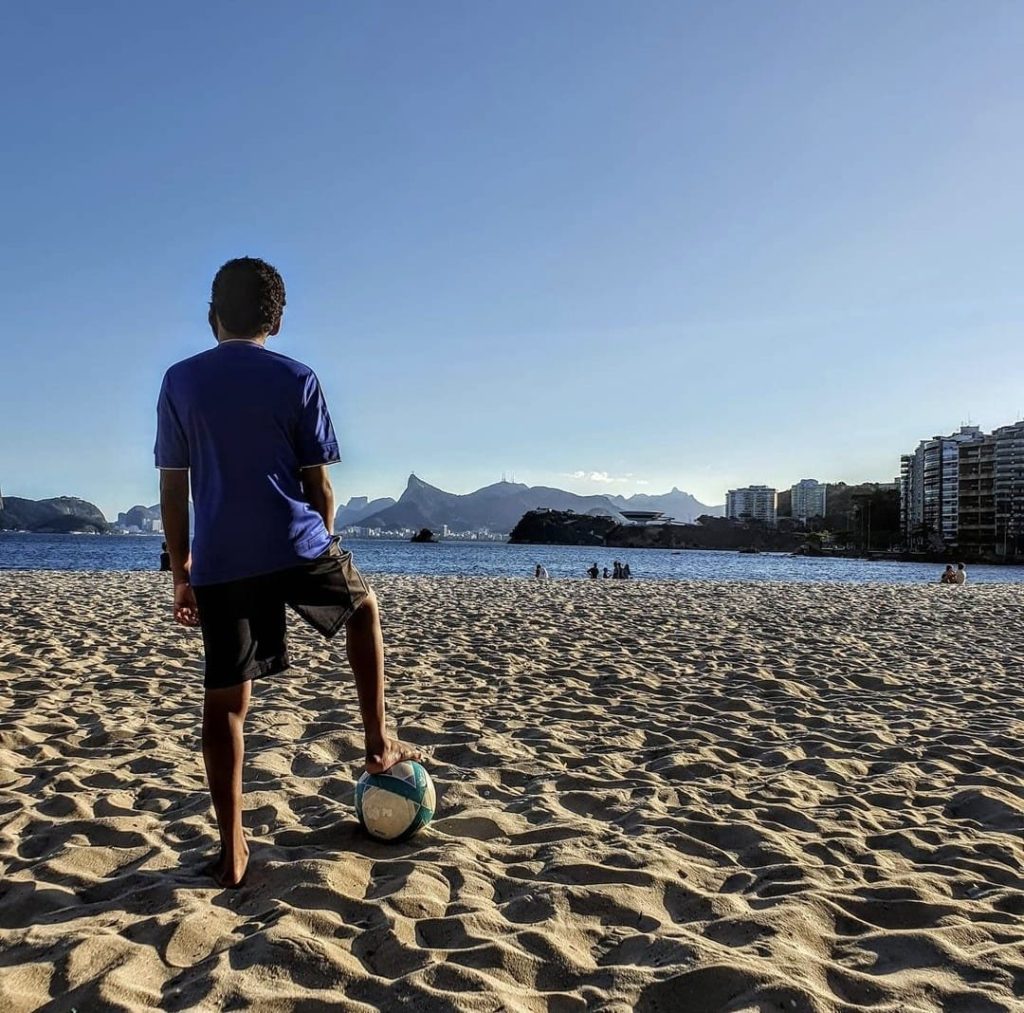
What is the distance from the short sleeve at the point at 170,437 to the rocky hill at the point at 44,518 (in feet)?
601

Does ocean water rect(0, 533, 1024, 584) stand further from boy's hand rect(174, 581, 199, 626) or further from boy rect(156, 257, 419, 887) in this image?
boy's hand rect(174, 581, 199, 626)

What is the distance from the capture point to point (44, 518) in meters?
170

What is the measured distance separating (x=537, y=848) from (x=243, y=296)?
2.40m

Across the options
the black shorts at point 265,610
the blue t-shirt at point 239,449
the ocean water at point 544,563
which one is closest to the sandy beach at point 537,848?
the black shorts at point 265,610

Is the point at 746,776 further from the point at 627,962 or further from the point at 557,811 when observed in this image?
the point at 627,962

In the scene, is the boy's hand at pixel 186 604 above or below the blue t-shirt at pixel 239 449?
below

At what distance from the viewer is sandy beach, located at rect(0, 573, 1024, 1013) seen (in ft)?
7.23

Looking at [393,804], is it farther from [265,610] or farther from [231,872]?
[265,610]

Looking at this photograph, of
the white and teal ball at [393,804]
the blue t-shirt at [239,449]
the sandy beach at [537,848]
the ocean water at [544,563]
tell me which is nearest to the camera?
the sandy beach at [537,848]

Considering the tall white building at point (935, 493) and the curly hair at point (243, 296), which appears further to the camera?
the tall white building at point (935, 493)

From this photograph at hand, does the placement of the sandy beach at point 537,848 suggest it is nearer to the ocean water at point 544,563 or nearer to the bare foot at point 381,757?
the bare foot at point 381,757

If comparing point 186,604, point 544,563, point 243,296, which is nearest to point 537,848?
point 186,604

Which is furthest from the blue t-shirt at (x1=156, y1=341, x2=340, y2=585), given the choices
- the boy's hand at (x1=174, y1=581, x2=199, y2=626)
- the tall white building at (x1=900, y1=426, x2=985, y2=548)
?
the tall white building at (x1=900, y1=426, x2=985, y2=548)

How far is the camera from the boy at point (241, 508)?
105 inches
